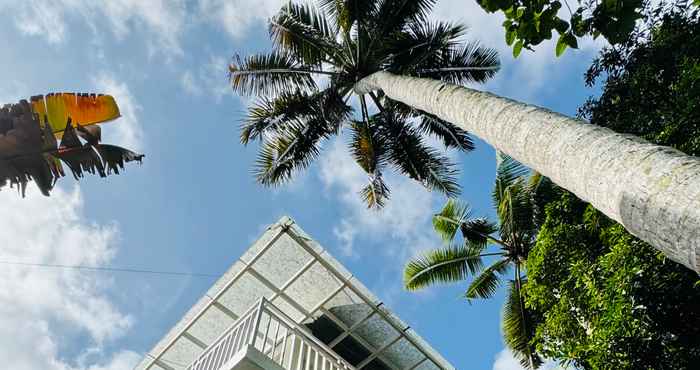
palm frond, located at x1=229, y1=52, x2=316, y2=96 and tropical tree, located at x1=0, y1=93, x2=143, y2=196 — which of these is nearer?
tropical tree, located at x1=0, y1=93, x2=143, y2=196

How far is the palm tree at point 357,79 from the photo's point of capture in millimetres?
10516

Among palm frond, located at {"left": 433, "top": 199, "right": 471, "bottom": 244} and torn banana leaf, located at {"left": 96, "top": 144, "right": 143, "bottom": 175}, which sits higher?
palm frond, located at {"left": 433, "top": 199, "right": 471, "bottom": 244}

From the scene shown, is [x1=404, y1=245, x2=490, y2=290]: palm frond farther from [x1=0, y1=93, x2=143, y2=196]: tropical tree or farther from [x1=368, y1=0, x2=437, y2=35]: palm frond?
[x1=0, y1=93, x2=143, y2=196]: tropical tree

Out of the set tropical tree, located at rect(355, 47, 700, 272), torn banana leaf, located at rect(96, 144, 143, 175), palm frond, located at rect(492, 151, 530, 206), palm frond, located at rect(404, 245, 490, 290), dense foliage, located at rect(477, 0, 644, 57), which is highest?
palm frond, located at rect(492, 151, 530, 206)

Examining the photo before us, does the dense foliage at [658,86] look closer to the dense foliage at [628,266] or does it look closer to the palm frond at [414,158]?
the dense foliage at [628,266]

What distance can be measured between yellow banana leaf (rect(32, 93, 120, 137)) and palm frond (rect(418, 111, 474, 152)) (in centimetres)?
935

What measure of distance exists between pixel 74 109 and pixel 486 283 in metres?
10.3

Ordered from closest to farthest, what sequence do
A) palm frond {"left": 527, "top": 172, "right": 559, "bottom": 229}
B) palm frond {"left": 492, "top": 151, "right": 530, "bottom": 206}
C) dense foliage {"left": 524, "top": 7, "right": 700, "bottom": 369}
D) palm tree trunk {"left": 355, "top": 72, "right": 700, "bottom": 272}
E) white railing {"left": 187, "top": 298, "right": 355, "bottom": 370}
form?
palm tree trunk {"left": 355, "top": 72, "right": 700, "bottom": 272} → dense foliage {"left": 524, "top": 7, "right": 700, "bottom": 369} → white railing {"left": 187, "top": 298, "right": 355, "bottom": 370} → palm frond {"left": 527, "top": 172, "right": 559, "bottom": 229} → palm frond {"left": 492, "top": 151, "right": 530, "bottom": 206}

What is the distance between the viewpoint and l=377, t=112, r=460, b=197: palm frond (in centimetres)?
1248

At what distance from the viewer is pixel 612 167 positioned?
2707 millimetres

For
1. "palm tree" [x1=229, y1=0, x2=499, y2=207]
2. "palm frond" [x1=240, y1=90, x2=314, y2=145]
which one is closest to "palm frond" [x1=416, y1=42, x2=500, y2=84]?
"palm tree" [x1=229, y1=0, x2=499, y2=207]

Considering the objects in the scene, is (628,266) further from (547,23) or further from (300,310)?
(300,310)

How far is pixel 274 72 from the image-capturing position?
11195mm

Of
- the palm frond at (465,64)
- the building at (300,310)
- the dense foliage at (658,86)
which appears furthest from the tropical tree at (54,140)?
the palm frond at (465,64)
